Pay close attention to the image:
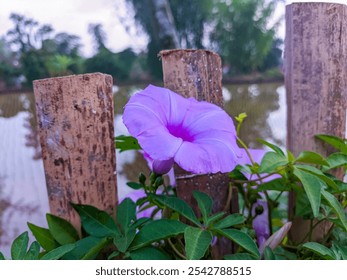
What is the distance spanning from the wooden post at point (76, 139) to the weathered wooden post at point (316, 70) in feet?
1.00

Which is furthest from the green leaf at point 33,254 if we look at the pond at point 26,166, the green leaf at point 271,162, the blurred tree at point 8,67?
the blurred tree at point 8,67

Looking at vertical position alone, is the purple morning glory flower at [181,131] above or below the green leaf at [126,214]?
above

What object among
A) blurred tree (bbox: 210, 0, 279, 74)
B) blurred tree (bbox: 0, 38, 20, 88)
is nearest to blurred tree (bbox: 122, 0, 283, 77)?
blurred tree (bbox: 210, 0, 279, 74)

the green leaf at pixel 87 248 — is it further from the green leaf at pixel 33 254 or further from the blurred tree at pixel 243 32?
the blurred tree at pixel 243 32

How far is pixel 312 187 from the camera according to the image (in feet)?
1.50

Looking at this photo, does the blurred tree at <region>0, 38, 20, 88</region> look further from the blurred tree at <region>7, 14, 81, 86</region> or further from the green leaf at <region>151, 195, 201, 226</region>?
the green leaf at <region>151, 195, 201, 226</region>

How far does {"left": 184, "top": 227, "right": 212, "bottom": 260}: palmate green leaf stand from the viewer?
0.40m

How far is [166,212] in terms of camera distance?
51 cm

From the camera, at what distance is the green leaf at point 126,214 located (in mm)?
483

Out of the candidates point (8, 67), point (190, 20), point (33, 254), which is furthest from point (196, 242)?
point (190, 20)

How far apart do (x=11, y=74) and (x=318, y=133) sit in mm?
5048

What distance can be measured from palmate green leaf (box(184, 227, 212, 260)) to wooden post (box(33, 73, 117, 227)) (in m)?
0.17
